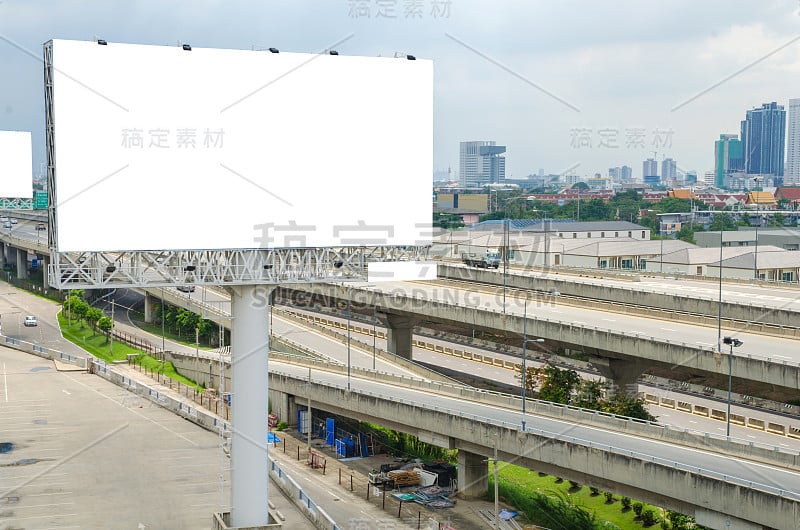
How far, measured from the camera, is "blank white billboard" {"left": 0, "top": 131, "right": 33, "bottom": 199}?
63969mm

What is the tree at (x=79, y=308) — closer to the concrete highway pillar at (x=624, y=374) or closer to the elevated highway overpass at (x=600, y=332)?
the elevated highway overpass at (x=600, y=332)

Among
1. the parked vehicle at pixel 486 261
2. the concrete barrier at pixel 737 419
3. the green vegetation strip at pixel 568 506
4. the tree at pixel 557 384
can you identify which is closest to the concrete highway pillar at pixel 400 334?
the tree at pixel 557 384

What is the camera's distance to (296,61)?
78.3 feet

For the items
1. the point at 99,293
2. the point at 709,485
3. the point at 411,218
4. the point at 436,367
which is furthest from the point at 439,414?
the point at 99,293

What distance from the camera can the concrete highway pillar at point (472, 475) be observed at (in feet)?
136

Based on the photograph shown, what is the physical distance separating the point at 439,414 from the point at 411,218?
17.0m

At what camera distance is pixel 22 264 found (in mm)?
111500

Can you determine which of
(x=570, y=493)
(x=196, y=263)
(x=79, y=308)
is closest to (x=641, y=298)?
(x=570, y=493)

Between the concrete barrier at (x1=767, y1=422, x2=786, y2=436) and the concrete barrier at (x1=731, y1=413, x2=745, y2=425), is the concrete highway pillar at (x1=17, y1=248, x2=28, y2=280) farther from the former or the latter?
the concrete barrier at (x1=767, y1=422, x2=786, y2=436)

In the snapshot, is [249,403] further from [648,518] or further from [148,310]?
[148,310]

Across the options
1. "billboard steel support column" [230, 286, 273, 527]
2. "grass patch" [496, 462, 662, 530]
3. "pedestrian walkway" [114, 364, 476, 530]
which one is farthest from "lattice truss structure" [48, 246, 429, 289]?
"grass patch" [496, 462, 662, 530]

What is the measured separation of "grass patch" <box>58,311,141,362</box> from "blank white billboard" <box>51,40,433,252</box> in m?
50.0

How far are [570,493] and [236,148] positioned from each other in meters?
25.4

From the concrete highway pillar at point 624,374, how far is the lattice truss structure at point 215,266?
25.4 meters
